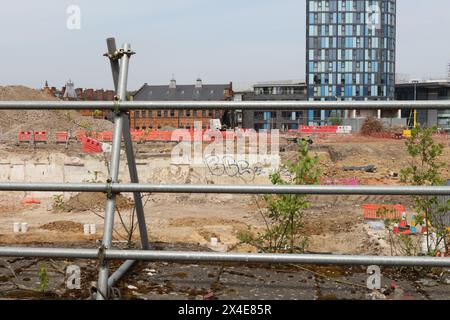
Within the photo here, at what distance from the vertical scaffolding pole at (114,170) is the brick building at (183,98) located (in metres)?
76.5

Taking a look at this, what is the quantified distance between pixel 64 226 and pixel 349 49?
305 ft

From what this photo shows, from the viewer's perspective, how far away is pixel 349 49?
4119 inches

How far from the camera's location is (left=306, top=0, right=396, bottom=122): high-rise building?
339ft

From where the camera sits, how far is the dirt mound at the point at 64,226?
19.7 meters

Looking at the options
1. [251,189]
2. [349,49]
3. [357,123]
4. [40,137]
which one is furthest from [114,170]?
[349,49]

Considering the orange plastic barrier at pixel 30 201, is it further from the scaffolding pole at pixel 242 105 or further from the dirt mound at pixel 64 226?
the scaffolding pole at pixel 242 105

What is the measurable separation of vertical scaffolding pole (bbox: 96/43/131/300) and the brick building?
76.5 m

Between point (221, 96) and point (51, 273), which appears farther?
point (221, 96)

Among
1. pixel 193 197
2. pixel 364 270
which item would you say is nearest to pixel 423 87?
pixel 193 197

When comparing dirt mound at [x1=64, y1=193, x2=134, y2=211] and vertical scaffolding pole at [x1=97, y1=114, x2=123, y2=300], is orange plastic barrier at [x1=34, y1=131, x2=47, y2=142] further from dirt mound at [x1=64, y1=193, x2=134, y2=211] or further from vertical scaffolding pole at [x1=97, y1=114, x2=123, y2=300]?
vertical scaffolding pole at [x1=97, y1=114, x2=123, y2=300]

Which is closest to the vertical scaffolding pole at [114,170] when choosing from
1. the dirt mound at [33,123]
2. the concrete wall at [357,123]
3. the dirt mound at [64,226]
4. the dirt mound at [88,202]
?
the dirt mound at [64,226]

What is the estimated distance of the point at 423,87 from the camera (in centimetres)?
10069
